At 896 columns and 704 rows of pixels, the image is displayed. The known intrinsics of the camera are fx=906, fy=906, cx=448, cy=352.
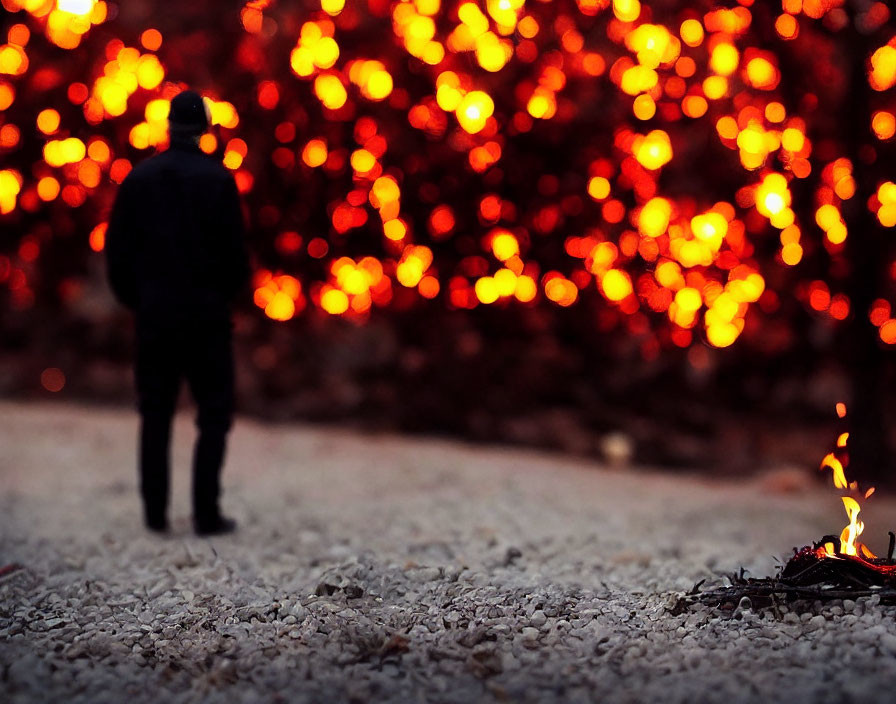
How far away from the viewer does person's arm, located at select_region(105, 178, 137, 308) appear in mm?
3752

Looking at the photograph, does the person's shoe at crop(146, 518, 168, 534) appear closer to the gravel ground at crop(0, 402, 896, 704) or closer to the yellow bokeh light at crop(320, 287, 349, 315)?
the gravel ground at crop(0, 402, 896, 704)

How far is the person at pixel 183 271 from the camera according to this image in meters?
3.71

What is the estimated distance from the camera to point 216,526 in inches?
159

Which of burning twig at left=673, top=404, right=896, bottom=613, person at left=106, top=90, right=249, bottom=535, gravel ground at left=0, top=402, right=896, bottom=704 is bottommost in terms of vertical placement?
gravel ground at left=0, top=402, right=896, bottom=704

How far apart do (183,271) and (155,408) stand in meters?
0.63

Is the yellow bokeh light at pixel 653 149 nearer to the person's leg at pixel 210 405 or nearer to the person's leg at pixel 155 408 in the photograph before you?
the person's leg at pixel 210 405

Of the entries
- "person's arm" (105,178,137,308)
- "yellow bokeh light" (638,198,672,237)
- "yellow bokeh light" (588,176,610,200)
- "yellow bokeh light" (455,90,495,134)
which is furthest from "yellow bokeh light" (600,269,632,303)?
"person's arm" (105,178,137,308)

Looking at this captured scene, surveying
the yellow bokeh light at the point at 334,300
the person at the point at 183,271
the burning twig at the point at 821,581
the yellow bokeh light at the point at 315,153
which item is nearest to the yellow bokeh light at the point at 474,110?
the yellow bokeh light at the point at 315,153

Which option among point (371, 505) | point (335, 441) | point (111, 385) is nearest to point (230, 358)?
point (371, 505)

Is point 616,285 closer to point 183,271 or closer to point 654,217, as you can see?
point 654,217

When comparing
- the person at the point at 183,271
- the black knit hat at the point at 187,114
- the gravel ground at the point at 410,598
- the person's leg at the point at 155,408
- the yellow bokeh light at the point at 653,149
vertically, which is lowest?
the gravel ground at the point at 410,598

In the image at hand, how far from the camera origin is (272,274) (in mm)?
7086

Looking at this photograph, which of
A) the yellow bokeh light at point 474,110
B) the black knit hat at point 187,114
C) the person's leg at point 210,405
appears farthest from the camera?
the yellow bokeh light at point 474,110

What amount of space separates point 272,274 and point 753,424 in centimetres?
389
